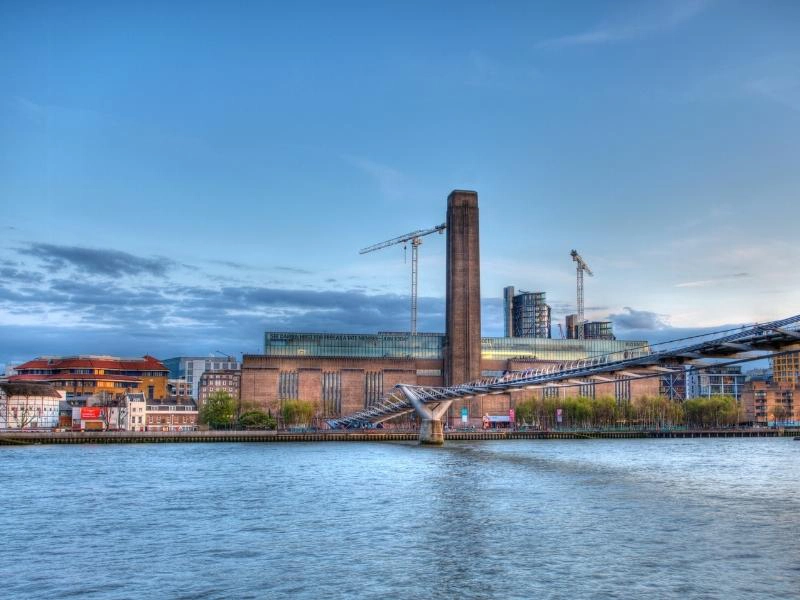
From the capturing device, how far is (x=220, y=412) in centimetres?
14925

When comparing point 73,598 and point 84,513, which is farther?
point 84,513

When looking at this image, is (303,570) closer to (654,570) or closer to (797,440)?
(654,570)

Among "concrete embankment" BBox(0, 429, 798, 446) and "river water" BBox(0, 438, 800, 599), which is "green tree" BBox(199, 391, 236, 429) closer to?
"concrete embankment" BBox(0, 429, 798, 446)

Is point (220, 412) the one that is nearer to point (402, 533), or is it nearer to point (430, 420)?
point (430, 420)

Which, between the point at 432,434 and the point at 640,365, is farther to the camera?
the point at 432,434

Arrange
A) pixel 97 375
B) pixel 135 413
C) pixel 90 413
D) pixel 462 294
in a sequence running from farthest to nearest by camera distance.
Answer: pixel 462 294
pixel 97 375
pixel 135 413
pixel 90 413

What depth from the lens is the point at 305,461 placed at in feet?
275

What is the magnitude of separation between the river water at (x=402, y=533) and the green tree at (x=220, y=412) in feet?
260

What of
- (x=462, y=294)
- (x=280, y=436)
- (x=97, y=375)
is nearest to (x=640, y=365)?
(x=280, y=436)

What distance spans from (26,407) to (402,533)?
112768mm

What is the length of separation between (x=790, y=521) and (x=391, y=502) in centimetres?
2074

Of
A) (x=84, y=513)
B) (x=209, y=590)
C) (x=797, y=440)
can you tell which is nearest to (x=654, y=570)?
(x=209, y=590)

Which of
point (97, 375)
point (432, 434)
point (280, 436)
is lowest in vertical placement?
point (280, 436)

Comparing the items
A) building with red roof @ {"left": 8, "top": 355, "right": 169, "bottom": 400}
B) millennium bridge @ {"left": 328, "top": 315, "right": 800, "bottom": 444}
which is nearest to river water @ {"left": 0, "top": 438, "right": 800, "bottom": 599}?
millennium bridge @ {"left": 328, "top": 315, "right": 800, "bottom": 444}
